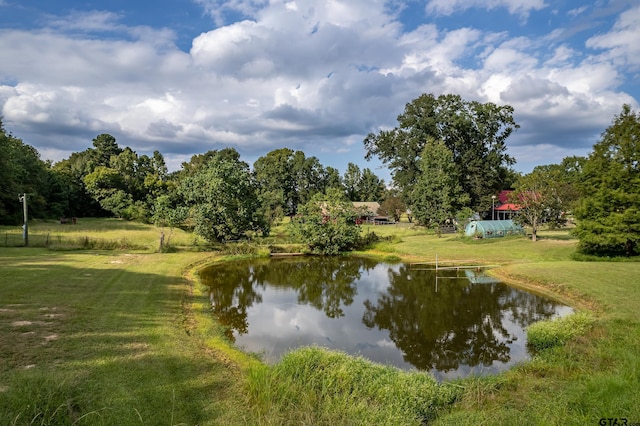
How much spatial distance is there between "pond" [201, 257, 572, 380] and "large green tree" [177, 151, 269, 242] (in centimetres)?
642

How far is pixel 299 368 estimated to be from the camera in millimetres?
7777

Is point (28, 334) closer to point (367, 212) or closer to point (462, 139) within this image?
point (462, 139)

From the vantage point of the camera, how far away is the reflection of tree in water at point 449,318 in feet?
36.8

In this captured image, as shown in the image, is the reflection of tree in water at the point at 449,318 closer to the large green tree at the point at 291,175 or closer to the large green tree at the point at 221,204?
the large green tree at the point at 221,204

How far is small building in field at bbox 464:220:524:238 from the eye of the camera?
120 feet

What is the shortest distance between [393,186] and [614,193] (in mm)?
34878

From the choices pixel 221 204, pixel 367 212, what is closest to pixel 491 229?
pixel 221 204

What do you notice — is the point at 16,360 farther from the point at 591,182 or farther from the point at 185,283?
the point at 591,182

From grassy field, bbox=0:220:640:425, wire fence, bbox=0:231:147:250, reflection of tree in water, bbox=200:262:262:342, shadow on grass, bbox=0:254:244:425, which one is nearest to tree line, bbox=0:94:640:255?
wire fence, bbox=0:231:147:250

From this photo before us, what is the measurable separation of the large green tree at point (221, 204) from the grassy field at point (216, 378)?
16.2 metres

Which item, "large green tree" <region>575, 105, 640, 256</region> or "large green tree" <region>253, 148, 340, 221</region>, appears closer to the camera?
"large green tree" <region>575, 105, 640, 256</region>

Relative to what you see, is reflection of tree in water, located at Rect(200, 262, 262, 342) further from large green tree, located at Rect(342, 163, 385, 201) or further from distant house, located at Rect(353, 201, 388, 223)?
large green tree, located at Rect(342, 163, 385, 201)

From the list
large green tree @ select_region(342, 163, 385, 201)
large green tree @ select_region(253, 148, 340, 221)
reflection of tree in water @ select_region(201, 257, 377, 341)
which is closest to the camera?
reflection of tree in water @ select_region(201, 257, 377, 341)

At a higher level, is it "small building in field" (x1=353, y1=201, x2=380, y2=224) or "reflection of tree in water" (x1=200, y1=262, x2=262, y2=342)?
"small building in field" (x1=353, y1=201, x2=380, y2=224)
